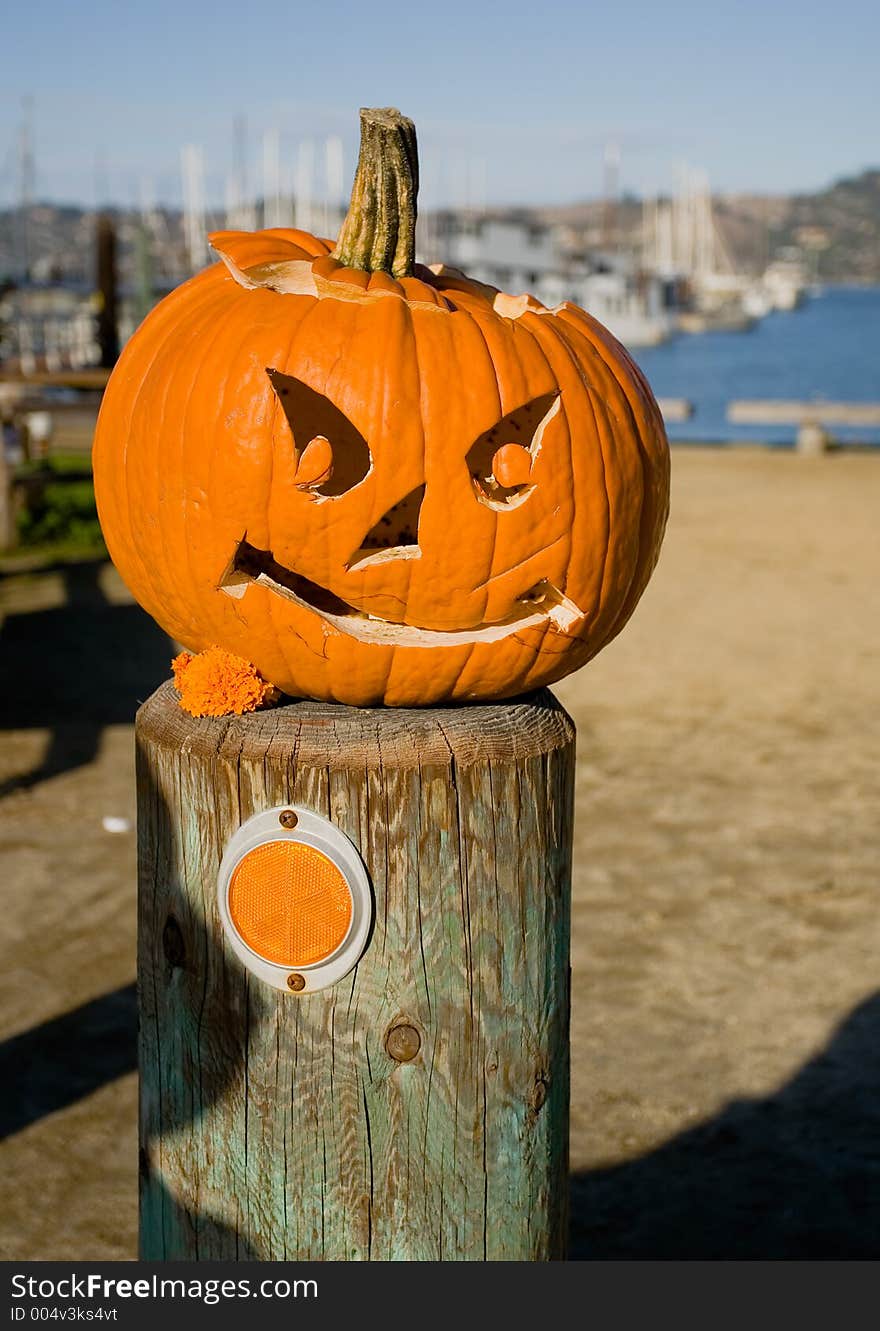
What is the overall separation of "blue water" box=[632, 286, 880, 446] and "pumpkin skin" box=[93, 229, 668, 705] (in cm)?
2243

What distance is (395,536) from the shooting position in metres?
2.58

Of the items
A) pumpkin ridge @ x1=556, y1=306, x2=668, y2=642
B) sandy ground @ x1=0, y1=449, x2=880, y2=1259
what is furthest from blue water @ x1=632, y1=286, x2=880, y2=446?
pumpkin ridge @ x1=556, y1=306, x2=668, y2=642

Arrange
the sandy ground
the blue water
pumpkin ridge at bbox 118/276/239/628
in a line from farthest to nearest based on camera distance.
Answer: the blue water
the sandy ground
pumpkin ridge at bbox 118/276/239/628

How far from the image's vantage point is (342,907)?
2.33 meters

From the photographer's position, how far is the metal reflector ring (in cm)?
232

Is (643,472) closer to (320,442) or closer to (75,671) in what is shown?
(320,442)

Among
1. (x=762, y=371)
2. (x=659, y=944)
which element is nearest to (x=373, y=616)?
(x=659, y=944)

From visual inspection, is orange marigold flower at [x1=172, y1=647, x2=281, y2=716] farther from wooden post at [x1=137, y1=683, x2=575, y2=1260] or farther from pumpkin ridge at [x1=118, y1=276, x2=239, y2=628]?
pumpkin ridge at [x1=118, y1=276, x2=239, y2=628]

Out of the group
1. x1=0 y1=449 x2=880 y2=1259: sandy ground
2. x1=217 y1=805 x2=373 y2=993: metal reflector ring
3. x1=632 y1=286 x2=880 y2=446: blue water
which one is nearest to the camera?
x1=217 y1=805 x2=373 y2=993: metal reflector ring

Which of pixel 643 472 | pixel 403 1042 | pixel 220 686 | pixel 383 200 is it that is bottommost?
pixel 403 1042

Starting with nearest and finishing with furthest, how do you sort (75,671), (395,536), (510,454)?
1. (510,454)
2. (395,536)
3. (75,671)

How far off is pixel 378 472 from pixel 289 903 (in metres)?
0.72

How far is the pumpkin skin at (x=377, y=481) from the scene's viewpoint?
240 cm

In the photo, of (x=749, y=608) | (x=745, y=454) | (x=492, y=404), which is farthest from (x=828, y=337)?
(x=492, y=404)
